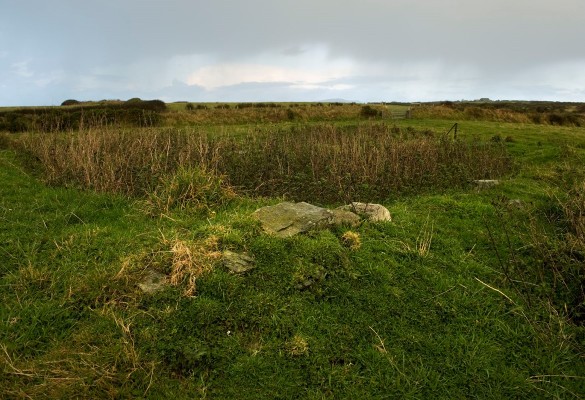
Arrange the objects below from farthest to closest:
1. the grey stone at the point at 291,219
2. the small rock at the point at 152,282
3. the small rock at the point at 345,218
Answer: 1. the small rock at the point at 345,218
2. the grey stone at the point at 291,219
3. the small rock at the point at 152,282

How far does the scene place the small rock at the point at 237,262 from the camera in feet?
16.2

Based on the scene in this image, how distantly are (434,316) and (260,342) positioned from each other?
199 centimetres

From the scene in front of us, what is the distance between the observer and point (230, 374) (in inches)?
148

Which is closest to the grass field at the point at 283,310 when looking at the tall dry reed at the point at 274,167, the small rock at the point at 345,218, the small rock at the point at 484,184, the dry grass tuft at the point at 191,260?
the dry grass tuft at the point at 191,260

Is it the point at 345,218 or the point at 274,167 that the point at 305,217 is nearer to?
the point at 345,218

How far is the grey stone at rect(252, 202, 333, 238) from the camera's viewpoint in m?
5.84

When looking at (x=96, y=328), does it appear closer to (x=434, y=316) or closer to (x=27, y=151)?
(x=434, y=316)

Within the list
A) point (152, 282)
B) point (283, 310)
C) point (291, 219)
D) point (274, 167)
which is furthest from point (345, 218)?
point (274, 167)

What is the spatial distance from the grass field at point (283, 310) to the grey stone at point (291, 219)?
224 mm

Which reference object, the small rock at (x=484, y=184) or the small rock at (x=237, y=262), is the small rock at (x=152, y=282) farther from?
the small rock at (x=484, y=184)

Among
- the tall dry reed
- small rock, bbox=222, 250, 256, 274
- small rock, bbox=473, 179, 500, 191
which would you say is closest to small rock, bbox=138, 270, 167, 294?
small rock, bbox=222, 250, 256, 274

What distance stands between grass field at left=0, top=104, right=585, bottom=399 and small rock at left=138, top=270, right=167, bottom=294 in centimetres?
5

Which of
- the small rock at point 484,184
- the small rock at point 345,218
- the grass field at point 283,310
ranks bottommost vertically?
the grass field at point 283,310

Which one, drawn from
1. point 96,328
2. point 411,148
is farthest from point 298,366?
point 411,148
